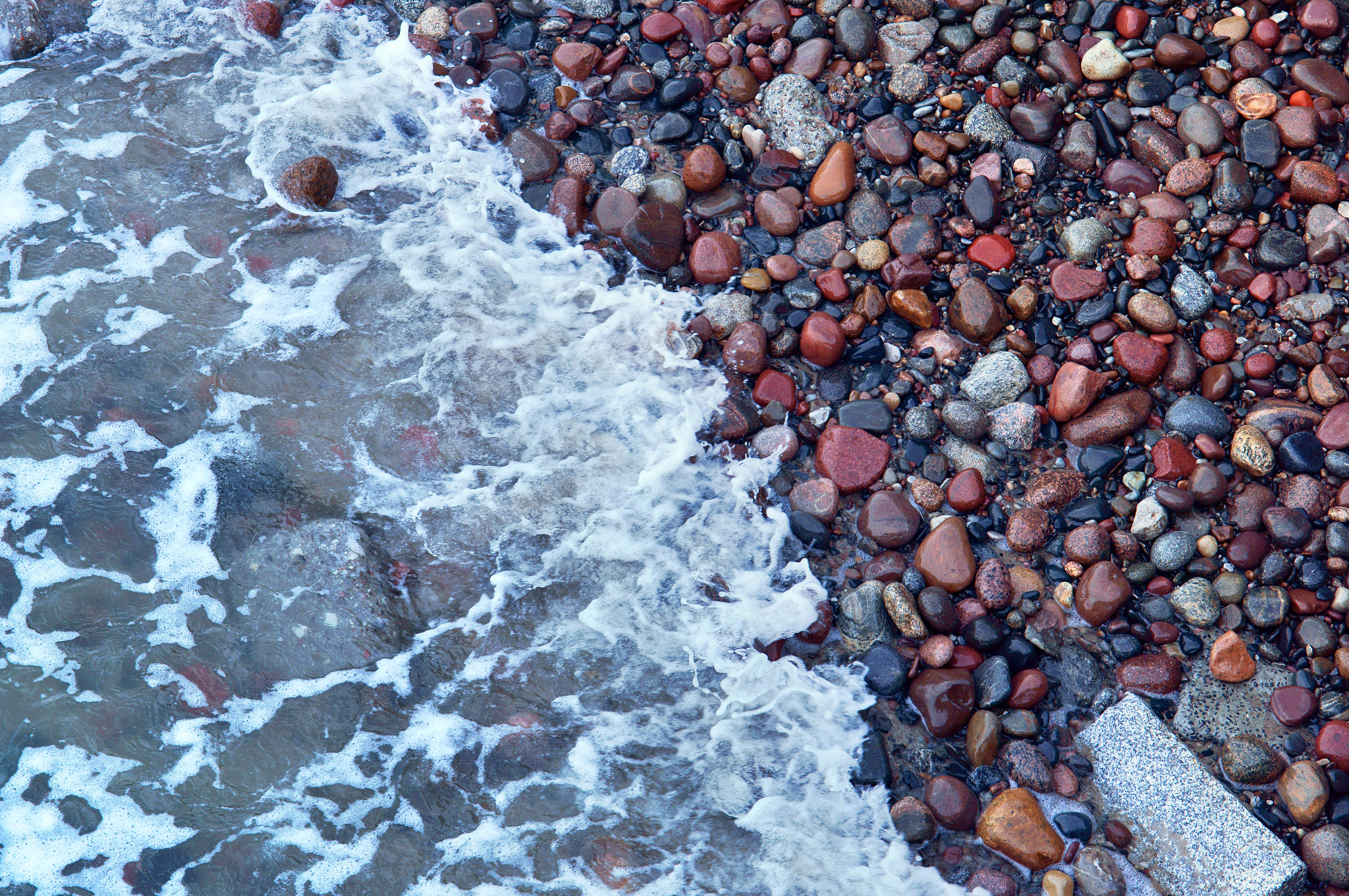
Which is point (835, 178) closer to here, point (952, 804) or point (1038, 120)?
point (1038, 120)

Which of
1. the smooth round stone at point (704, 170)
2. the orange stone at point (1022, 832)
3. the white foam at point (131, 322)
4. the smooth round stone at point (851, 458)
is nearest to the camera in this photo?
the orange stone at point (1022, 832)

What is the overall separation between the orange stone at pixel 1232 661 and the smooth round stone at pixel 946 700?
35.9 inches

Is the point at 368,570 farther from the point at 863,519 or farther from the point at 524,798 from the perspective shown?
the point at 863,519

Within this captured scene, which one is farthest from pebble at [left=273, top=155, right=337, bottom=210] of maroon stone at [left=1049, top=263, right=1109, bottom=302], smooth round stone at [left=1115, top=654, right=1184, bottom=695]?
smooth round stone at [left=1115, top=654, right=1184, bottom=695]

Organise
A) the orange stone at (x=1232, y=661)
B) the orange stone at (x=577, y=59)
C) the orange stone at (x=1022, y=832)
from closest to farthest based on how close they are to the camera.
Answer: the orange stone at (x=1022, y=832) < the orange stone at (x=1232, y=661) < the orange stone at (x=577, y=59)

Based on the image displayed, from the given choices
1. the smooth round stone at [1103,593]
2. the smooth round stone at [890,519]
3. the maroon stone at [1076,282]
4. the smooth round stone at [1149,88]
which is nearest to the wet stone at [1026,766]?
the smooth round stone at [1103,593]

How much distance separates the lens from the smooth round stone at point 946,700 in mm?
3160

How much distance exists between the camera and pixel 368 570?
343cm

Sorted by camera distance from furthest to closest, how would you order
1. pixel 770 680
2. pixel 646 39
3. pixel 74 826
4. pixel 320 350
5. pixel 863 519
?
pixel 646 39 → pixel 320 350 → pixel 863 519 → pixel 770 680 → pixel 74 826

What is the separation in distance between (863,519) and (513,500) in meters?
1.48

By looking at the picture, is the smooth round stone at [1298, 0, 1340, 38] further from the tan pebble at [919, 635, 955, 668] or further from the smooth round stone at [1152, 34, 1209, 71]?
A: the tan pebble at [919, 635, 955, 668]

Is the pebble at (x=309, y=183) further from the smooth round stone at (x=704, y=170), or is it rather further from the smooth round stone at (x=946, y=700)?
the smooth round stone at (x=946, y=700)

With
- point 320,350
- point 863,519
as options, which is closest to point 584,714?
point 863,519

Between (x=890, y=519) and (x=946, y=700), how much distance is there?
2.41ft
